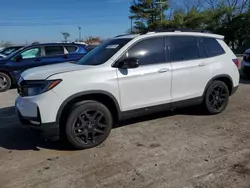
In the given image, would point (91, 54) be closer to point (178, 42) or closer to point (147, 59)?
point (147, 59)

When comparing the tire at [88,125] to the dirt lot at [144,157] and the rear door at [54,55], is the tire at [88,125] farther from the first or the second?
the rear door at [54,55]

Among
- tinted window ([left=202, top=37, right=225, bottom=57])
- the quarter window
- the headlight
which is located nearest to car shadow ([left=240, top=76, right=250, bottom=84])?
tinted window ([left=202, top=37, right=225, bottom=57])

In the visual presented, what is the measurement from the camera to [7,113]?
675 cm

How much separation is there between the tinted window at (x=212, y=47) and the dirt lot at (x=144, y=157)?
1301 mm

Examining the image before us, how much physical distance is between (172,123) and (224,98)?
1381mm

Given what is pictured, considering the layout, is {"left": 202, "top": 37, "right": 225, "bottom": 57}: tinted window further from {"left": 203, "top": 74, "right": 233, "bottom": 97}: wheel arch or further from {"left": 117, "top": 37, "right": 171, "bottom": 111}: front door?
{"left": 117, "top": 37, "right": 171, "bottom": 111}: front door

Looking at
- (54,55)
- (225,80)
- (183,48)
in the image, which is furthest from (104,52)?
(54,55)

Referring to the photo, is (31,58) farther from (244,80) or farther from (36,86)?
(244,80)

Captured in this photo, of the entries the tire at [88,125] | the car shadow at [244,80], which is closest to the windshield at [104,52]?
the tire at [88,125]

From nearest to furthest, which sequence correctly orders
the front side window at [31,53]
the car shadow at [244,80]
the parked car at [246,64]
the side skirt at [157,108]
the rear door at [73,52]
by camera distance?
the side skirt at [157,108] → the car shadow at [244,80] → the parked car at [246,64] → the front side window at [31,53] → the rear door at [73,52]

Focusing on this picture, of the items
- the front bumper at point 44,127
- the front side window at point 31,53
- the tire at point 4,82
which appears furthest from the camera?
the front side window at point 31,53

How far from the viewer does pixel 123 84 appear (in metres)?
4.63

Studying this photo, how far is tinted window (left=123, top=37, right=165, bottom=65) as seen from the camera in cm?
487

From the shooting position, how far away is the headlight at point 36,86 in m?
4.17
